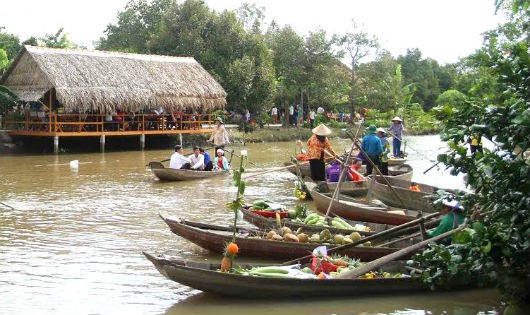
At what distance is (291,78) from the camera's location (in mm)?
34562

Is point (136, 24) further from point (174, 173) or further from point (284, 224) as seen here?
point (284, 224)

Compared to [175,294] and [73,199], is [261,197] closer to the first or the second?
[73,199]

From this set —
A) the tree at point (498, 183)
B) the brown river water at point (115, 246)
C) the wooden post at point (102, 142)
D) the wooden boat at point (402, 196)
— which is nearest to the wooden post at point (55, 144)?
the wooden post at point (102, 142)

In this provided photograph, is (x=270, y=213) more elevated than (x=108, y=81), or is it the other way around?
(x=108, y=81)

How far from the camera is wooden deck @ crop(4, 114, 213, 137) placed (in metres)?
24.4

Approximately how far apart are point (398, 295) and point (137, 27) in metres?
38.8

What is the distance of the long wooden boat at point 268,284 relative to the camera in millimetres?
6582

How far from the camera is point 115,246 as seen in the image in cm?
982

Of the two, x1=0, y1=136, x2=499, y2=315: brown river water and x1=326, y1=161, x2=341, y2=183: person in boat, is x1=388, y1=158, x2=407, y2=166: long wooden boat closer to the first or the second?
x1=0, y1=136, x2=499, y2=315: brown river water

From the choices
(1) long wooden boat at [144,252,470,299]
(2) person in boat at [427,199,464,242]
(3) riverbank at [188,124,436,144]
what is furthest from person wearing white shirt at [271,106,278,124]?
(1) long wooden boat at [144,252,470,299]

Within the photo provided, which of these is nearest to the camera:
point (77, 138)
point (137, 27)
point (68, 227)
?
point (68, 227)

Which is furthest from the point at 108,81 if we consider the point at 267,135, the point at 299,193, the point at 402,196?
the point at 402,196

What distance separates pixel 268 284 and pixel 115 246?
12.9 feet

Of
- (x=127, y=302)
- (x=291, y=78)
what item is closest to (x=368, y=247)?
(x=127, y=302)
